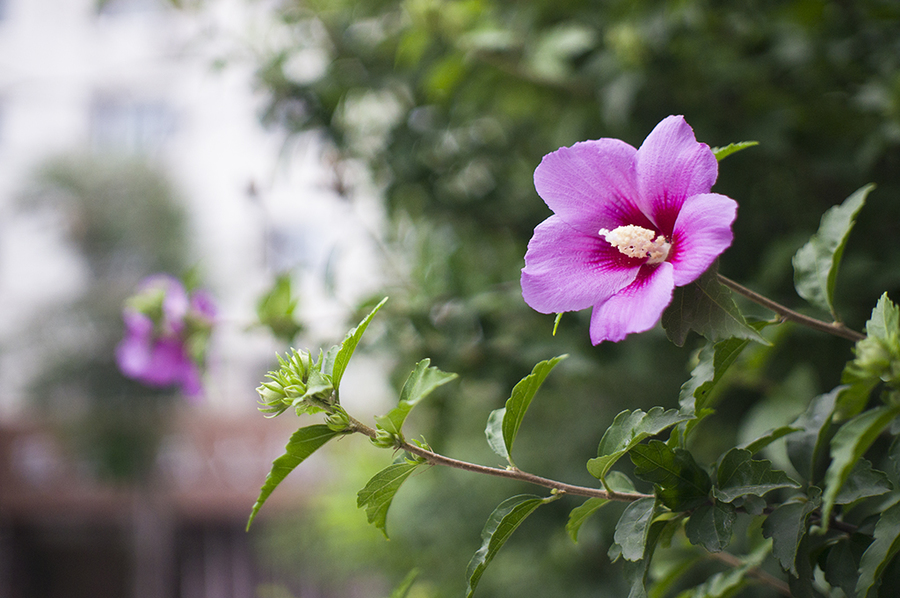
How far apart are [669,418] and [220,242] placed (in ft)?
18.2

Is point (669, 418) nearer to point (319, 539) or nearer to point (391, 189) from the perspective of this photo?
point (391, 189)

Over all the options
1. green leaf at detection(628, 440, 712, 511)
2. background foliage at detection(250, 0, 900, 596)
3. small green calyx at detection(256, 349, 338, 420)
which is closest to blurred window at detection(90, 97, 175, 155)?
background foliage at detection(250, 0, 900, 596)

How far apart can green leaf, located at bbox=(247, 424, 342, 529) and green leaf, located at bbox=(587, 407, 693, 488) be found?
0.14 meters

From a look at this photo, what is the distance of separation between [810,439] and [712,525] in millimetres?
112

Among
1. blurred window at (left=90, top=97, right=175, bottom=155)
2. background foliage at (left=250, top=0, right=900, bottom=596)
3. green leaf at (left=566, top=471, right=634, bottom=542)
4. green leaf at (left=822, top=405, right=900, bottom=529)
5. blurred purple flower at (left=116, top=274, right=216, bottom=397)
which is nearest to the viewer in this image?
green leaf at (left=822, top=405, right=900, bottom=529)

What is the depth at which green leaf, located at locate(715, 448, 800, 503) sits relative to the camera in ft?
1.07

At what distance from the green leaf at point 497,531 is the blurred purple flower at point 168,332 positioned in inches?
24.1

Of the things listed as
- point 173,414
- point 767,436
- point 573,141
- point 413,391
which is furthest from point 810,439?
point 173,414

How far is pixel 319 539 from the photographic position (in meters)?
2.90

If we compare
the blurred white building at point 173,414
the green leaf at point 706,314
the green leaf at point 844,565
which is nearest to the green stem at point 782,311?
the green leaf at point 706,314

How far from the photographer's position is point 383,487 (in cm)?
35

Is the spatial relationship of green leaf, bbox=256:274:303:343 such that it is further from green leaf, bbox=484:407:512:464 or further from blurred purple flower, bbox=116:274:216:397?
green leaf, bbox=484:407:512:464

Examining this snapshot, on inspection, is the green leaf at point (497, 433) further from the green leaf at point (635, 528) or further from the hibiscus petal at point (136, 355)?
the hibiscus petal at point (136, 355)

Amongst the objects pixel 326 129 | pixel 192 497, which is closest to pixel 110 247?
pixel 192 497
